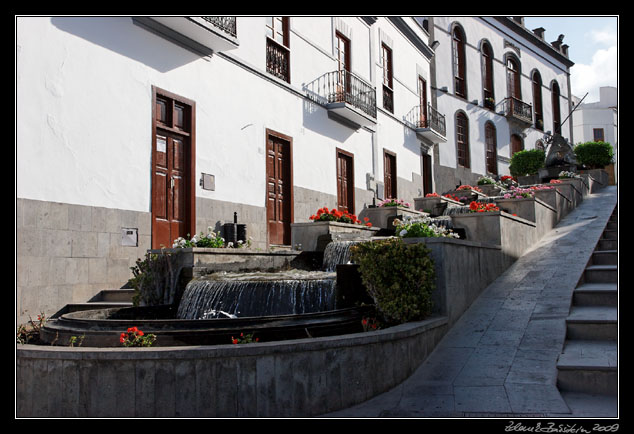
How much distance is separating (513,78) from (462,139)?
7.36 meters

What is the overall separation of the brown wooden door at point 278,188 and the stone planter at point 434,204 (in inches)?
178

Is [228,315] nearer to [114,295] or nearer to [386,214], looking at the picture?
[114,295]

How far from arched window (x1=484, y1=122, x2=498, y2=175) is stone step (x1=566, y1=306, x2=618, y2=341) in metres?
22.7

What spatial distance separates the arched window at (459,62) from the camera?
26344 mm

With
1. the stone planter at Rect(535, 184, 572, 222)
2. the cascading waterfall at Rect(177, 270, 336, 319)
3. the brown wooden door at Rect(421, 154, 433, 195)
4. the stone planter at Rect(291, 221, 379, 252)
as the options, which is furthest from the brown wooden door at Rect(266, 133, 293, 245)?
the brown wooden door at Rect(421, 154, 433, 195)

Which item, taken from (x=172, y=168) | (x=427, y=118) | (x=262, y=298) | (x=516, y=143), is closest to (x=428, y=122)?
(x=427, y=118)

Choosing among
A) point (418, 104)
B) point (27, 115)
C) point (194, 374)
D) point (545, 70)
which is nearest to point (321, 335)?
point (194, 374)

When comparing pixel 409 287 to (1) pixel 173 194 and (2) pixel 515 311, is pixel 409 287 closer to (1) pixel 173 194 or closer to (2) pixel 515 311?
(2) pixel 515 311

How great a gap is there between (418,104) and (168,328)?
1850 cm

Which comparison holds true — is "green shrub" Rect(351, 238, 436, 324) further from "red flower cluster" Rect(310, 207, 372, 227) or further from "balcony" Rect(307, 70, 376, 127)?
"balcony" Rect(307, 70, 376, 127)

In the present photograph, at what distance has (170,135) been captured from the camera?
10.5m

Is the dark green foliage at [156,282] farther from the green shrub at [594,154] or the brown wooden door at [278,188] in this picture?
the green shrub at [594,154]

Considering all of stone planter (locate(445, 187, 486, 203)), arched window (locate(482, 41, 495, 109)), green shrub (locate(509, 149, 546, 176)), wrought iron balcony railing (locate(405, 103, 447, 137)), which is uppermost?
arched window (locate(482, 41, 495, 109))

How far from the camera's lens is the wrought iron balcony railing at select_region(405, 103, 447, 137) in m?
21.6
